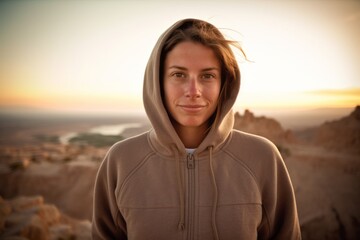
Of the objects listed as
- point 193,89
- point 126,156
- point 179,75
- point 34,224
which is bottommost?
point 34,224

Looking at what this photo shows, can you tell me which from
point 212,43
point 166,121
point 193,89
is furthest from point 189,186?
point 212,43

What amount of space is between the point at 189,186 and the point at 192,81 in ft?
2.44

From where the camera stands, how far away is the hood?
1.75 metres

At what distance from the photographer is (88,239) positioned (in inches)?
276

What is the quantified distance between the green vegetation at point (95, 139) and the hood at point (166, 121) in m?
21.0

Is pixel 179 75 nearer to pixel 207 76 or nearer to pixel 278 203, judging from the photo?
pixel 207 76

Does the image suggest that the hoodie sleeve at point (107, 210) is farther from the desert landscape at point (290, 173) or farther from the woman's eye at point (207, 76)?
the desert landscape at point (290, 173)

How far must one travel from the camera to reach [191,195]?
1.64 m

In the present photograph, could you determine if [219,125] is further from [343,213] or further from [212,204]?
[343,213]

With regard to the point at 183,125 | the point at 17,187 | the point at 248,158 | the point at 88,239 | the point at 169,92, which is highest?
the point at 169,92

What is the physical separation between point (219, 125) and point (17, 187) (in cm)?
1588

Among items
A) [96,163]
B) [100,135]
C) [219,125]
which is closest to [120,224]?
[219,125]

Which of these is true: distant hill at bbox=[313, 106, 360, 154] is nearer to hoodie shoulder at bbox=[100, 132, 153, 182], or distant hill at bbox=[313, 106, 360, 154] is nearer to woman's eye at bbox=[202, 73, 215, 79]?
woman's eye at bbox=[202, 73, 215, 79]

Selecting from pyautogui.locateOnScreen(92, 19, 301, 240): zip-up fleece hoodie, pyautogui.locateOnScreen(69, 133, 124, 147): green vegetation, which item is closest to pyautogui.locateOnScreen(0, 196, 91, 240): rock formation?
pyautogui.locateOnScreen(92, 19, 301, 240): zip-up fleece hoodie
